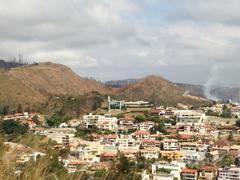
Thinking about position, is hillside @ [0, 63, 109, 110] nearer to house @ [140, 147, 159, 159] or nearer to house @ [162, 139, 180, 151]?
house @ [162, 139, 180, 151]

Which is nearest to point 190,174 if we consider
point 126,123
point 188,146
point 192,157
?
point 192,157

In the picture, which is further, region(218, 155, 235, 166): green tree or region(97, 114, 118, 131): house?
region(97, 114, 118, 131): house

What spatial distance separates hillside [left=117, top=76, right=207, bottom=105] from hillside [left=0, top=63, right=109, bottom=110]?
9.72 m

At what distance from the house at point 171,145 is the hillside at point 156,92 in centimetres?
4686

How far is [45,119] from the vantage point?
45.0 m

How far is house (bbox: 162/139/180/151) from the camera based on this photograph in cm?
3244

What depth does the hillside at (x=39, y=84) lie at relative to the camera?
61969mm

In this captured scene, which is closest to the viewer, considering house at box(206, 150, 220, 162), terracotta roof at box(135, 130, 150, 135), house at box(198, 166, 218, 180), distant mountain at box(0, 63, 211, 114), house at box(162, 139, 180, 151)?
house at box(198, 166, 218, 180)

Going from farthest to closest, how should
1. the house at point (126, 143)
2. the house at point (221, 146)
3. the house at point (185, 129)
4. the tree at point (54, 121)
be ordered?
1. the tree at point (54, 121)
2. the house at point (185, 129)
3. the house at point (126, 143)
4. the house at point (221, 146)

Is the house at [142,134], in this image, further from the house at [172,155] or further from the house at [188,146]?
the house at [172,155]

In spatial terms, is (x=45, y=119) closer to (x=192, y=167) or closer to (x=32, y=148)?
(x=192, y=167)

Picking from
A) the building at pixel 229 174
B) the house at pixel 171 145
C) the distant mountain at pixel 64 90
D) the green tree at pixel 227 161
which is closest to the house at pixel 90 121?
the distant mountain at pixel 64 90

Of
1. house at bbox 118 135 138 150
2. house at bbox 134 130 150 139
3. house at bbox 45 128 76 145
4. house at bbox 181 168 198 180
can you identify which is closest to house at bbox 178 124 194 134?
house at bbox 134 130 150 139

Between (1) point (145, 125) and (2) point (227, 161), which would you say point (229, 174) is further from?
(1) point (145, 125)
